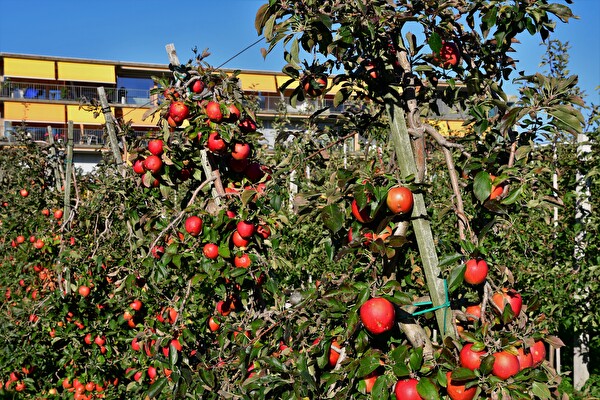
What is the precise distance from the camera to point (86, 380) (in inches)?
147

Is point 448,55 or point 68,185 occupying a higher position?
point 68,185

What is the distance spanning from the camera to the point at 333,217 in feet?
4.77

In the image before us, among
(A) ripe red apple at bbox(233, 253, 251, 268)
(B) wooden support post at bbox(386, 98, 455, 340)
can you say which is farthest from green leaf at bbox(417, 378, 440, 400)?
(A) ripe red apple at bbox(233, 253, 251, 268)

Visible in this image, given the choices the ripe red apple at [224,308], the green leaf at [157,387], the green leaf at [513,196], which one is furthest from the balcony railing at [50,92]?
the green leaf at [513,196]

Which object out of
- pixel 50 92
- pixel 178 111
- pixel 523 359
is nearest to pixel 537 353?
pixel 523 359

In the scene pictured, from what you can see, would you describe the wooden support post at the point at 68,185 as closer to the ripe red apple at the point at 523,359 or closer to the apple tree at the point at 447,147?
the apple tree at the point at 447,147

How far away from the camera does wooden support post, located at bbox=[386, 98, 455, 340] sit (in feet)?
4.84

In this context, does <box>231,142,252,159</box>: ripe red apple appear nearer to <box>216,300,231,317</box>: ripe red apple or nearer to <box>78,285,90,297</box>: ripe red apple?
<box>216,300,231,317</box>: ripe red apple

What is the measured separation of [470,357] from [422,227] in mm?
336

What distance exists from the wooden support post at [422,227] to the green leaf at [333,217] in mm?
189

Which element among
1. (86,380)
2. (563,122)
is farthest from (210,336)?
(563,122)

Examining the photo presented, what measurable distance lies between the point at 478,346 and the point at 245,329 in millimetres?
979

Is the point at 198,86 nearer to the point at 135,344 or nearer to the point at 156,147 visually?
the point at 156,147

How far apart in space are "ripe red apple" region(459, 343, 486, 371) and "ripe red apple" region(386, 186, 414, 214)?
35cm
